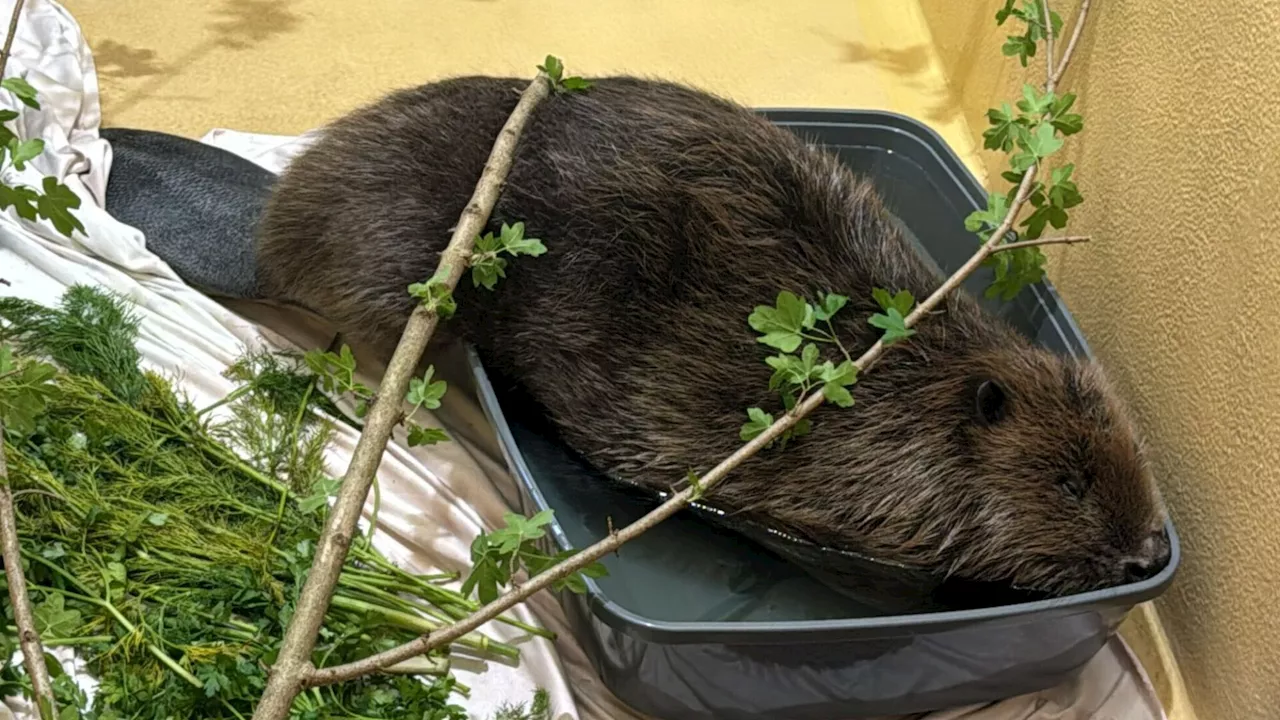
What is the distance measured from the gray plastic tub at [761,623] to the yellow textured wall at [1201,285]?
109mm

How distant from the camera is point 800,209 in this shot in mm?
1881

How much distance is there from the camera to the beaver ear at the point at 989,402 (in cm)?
171

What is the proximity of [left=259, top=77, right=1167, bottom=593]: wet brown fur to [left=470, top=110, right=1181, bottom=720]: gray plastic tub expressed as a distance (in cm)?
10

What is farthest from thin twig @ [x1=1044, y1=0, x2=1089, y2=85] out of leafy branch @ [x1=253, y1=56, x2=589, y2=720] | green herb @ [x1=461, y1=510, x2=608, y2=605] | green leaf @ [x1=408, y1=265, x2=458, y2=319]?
green herb @ [x1=461, y1=510, x2=608, y2=605]

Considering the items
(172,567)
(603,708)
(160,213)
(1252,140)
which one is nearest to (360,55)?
(160,213)

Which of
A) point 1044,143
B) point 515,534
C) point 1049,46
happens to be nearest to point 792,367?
point 515,534

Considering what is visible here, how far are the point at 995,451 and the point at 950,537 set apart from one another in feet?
0.50

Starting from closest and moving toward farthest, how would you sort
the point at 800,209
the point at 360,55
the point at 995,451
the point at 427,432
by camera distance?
the point at 427,432
the point at 995,451
the point at 800,209
the point at 360,55

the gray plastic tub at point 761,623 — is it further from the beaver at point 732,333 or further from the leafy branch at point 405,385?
the leafy branch at point 405,385

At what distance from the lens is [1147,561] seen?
1.67 m

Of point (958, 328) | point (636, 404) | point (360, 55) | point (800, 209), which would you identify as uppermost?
point (360, 55)

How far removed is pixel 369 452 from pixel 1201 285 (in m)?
1.30

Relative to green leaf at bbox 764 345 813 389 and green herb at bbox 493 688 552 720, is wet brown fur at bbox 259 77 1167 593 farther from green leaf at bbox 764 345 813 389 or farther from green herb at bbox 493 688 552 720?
green herb at bbox 493 688 552 720

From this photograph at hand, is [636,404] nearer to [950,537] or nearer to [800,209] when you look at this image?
[800,209]
